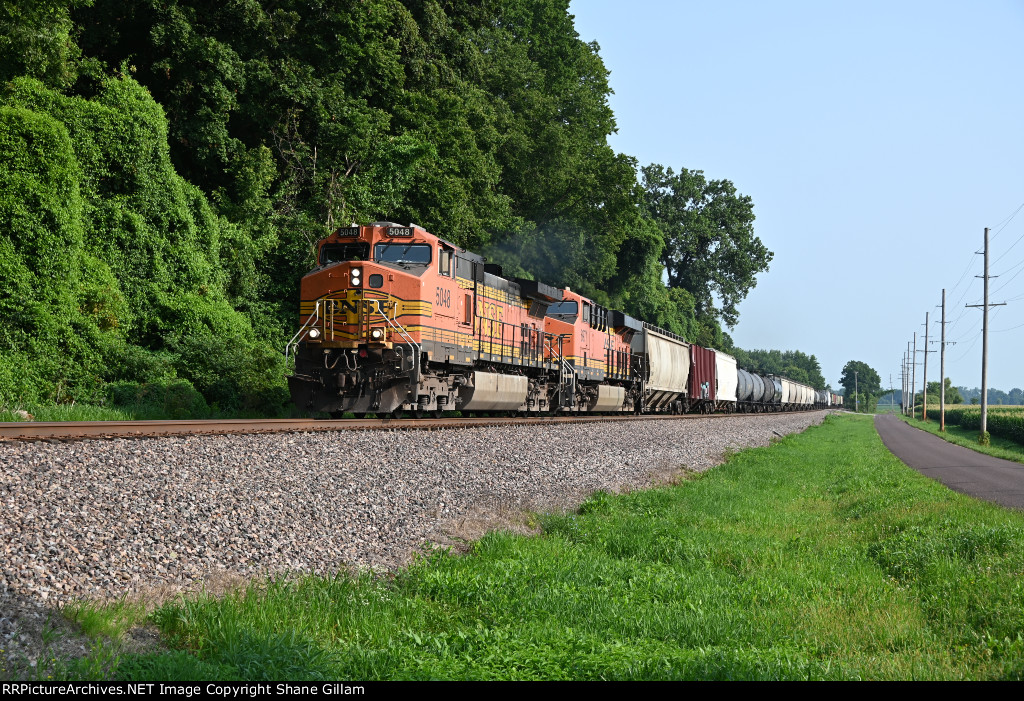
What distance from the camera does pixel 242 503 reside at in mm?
7562

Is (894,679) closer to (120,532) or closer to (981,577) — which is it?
(981,577)

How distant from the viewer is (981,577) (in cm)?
729

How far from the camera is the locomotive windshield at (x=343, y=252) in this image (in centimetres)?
1770

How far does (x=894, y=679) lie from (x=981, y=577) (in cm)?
320

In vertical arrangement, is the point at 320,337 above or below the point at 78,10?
below

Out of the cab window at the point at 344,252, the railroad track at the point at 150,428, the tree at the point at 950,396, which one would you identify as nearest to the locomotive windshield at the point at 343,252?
the cab window at the point at 344,252

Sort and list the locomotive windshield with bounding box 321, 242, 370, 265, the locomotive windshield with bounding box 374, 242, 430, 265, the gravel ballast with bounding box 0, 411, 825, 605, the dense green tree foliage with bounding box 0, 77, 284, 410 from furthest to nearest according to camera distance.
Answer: the locomotive windshield with bounding box 321, 242, 370, 265 → the locomotive windshield with bounding box 374, 242, 430, 265 → the dense green tree foliage with bounding box 0, 77, 284, 410 → the gravel ballast with bounding box 0, 411, 825, 605

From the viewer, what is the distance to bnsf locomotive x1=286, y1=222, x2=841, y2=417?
54.2 feet

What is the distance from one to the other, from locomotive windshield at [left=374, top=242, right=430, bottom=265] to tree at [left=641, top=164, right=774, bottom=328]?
64.9 meters

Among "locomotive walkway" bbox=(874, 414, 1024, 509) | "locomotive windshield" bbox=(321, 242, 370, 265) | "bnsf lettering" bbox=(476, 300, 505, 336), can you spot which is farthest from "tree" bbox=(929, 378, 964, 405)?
"locomotive windshield" bbox=(321, 242, 370, 265)

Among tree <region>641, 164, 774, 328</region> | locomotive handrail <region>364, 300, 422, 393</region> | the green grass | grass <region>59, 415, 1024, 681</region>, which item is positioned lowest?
grass <region>59, 415, 1024, 681</region>

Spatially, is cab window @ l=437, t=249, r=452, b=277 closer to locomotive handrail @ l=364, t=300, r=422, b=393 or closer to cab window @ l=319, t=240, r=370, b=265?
cab window @ l=319, t=240, r=370, b=265

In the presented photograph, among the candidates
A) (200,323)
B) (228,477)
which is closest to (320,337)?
(200,323)

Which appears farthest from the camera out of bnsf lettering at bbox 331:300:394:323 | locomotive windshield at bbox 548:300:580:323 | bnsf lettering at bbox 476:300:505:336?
locomotive windshield at bbox 548:300:580:323
